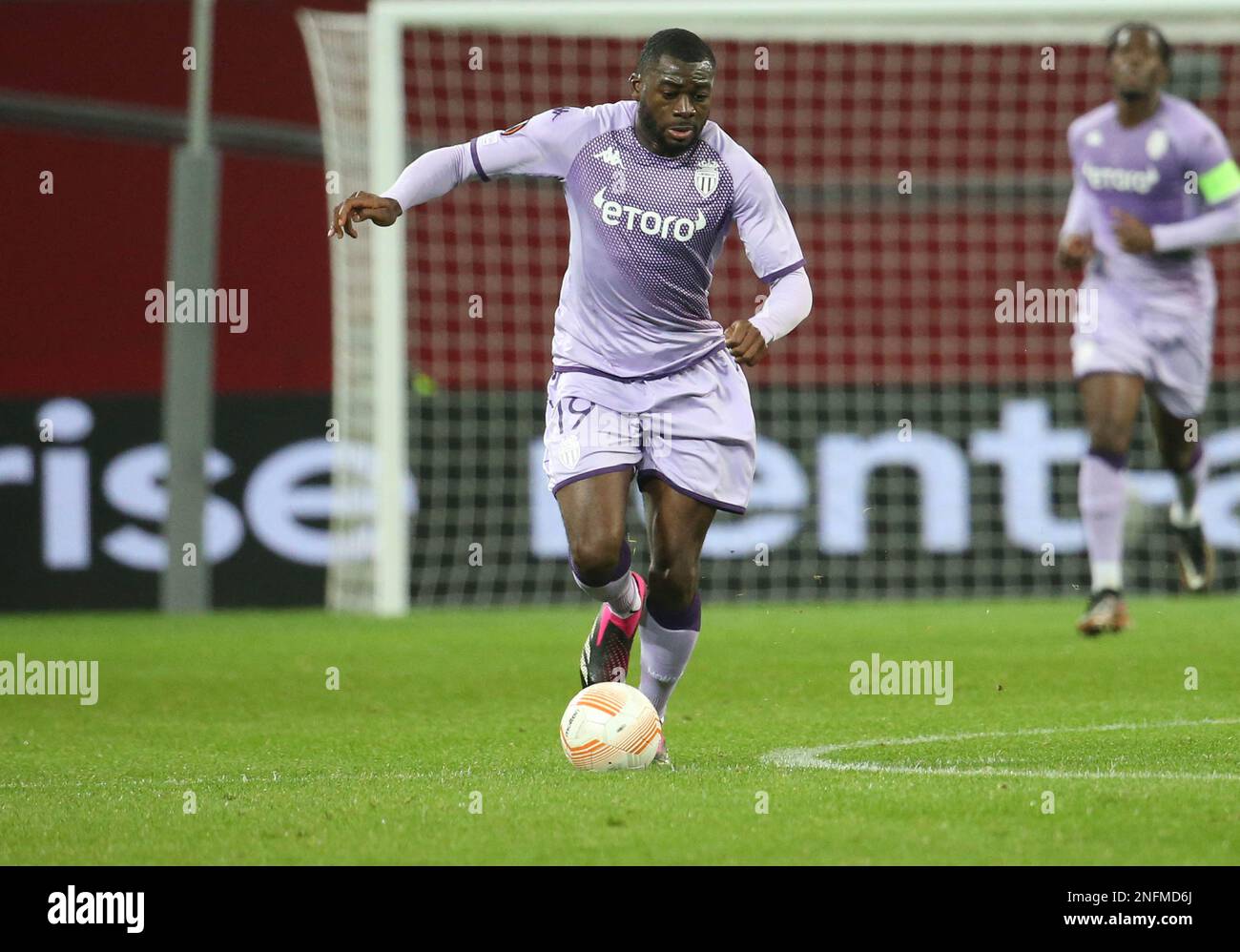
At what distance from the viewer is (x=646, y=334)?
5.93 m

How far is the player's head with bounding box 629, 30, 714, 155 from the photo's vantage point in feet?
18.5

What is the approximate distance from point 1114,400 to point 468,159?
14.1 ft

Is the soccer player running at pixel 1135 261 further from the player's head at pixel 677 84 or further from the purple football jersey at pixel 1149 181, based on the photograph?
the player's head at pixel 677 84

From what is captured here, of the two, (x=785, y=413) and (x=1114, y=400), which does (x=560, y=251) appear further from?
(x=1114, y=400)

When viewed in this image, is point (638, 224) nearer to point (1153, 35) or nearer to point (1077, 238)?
point (1077, 238)

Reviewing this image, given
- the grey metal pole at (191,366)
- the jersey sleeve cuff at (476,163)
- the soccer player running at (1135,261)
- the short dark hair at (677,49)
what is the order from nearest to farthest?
the short dark hair at (677,49) < the jersey sleeve cuff at (476,163) < the soccer player running at (1135,261) < the grey metal pole at (191,366)

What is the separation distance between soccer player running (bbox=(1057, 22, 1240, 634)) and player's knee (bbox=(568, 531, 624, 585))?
395cm

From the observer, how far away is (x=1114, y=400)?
9.22m

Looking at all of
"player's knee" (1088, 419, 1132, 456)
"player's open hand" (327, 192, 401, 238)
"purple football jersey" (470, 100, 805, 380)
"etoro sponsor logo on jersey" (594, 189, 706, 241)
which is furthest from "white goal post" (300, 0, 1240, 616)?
"player's open hand" (327, 192, 401, 238)

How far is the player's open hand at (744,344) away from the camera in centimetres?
525

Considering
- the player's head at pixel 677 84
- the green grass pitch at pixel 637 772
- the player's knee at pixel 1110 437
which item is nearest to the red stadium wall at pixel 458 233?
the green grass pitch at pixel 637 772

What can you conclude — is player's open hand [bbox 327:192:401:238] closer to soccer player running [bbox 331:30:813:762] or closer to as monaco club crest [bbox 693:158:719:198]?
soccer player running [bbox 331:30:813:762]
